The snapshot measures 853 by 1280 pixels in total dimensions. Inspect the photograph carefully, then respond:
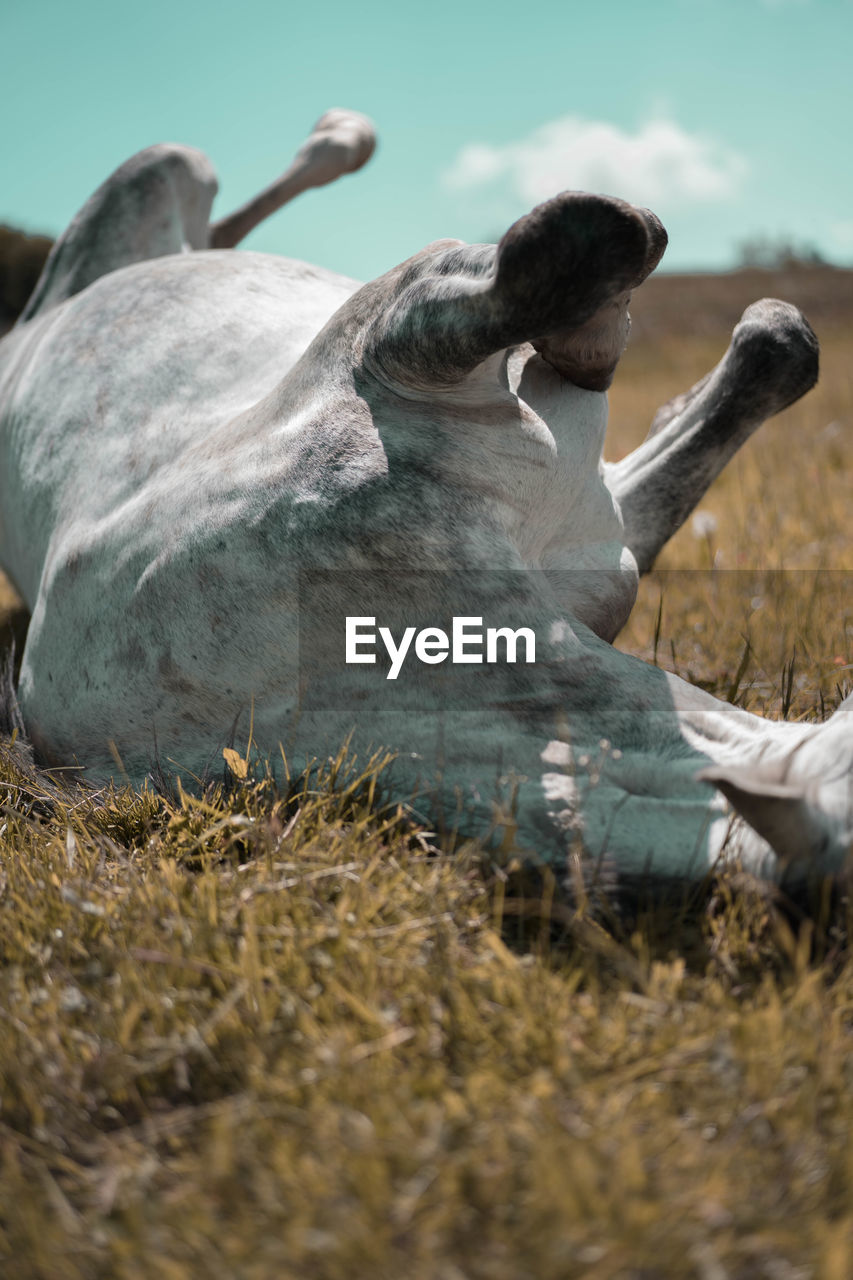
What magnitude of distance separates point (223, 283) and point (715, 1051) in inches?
110

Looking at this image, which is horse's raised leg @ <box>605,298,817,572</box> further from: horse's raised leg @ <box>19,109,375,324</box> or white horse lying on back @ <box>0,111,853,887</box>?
horse's raised leg @ <box>19,109,375,324</box>

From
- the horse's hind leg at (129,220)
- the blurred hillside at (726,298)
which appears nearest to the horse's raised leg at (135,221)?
the horse's hind leg at (129,220)

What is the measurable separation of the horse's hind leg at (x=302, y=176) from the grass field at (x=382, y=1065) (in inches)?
155

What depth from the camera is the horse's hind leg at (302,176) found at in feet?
17.1

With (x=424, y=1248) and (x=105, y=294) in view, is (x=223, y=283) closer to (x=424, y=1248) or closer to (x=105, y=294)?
(x=105, y=294)

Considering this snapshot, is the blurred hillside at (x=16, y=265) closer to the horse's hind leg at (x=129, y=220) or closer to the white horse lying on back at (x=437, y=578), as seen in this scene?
the horse's hind leg at (x=129, y=220)

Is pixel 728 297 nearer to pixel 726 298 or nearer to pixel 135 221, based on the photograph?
pixel 726 298

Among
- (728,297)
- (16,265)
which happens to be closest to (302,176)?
(16,265)

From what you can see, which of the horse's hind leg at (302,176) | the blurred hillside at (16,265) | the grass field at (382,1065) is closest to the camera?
the grass field at (382,1065)

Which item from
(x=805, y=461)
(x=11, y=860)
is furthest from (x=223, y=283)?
(x=805, y=461)

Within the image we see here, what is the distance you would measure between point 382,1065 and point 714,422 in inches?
88.7

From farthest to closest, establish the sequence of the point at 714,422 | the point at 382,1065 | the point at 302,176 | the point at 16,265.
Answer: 1. the point at 16,265
2. the point at 302,176
3. the point at 714,422
4. the point at 382,1065

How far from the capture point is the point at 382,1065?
4.51 ft

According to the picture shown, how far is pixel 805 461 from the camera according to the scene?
6.38 meters
